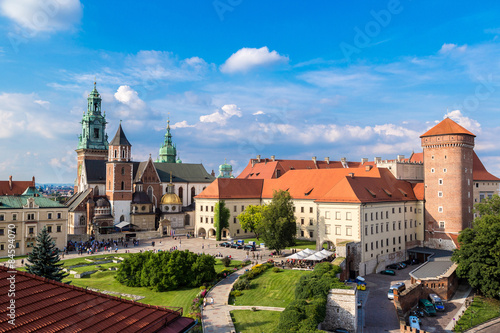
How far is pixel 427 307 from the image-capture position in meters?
42.0

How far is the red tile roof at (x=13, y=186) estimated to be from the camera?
3511 inches

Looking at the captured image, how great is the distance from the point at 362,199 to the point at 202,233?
3466 cm

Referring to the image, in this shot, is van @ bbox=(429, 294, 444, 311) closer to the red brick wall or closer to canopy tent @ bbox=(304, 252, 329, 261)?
canopy tent @ bbox=(304, 252, 329, 261)

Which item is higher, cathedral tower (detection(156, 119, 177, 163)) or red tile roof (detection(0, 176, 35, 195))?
cathedral tower (detection(156, 119, 177, 163))

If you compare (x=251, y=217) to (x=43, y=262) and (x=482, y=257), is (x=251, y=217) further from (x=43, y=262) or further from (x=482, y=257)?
(x=43, y=262)

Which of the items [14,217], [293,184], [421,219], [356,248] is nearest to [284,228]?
[356,248]

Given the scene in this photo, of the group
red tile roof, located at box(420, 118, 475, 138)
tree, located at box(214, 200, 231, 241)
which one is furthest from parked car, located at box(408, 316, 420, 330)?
tree, located at box(214, 200, 231, 241)

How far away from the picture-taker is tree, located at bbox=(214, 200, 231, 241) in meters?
70.1

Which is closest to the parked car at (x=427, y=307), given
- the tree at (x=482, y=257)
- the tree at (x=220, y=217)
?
the tree at (x=482, y=257)

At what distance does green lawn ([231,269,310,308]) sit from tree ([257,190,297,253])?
848 centimetres

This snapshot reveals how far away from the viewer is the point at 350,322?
34281mm

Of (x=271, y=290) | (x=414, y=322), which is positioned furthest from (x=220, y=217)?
(x=414, y=322)

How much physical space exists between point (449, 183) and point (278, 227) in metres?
28.9

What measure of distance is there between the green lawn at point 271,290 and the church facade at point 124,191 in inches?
1588
